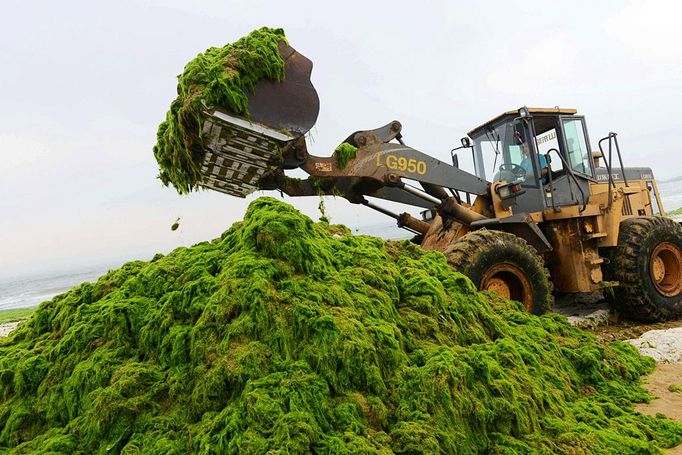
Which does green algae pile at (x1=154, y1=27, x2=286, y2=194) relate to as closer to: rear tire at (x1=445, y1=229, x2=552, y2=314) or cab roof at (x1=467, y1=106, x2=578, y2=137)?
rear tire at (x1=445, y1=229, x2=552, y2=314)

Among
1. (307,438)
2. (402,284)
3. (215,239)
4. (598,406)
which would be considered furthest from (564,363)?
(215,239)

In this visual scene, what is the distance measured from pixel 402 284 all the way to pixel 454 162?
4365mm

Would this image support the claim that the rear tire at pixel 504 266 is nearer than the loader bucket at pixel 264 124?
No

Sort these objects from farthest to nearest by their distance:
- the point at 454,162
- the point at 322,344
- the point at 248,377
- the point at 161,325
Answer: the point at 454,162, the point at 161,325, the point at 322,344, the point at 248,377

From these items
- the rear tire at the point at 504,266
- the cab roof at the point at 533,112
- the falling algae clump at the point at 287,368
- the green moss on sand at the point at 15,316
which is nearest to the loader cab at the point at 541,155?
the cab roof at the point at 533,112

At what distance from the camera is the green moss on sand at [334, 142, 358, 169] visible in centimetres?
493

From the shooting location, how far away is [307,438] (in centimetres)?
235

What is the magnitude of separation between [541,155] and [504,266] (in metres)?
2.06

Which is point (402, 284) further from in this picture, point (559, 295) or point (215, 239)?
point (559, 295)

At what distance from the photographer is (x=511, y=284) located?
542 centimetres

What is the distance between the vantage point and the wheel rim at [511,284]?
17.2 ft

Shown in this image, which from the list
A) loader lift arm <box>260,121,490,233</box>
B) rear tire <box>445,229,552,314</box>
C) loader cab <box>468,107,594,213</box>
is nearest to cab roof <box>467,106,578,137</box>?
loader cab <box>468,107,594,213</box>

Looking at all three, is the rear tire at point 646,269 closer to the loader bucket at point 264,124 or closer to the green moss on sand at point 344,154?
the green moss on sand at point 344,154

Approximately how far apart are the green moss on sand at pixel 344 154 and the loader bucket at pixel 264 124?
2.58 feet
